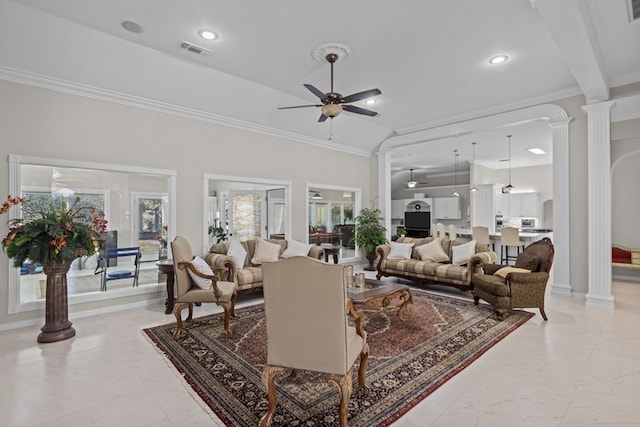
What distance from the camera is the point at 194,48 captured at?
3.82m

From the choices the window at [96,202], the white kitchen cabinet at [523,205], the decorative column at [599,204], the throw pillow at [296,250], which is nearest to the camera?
the window at [96,202]

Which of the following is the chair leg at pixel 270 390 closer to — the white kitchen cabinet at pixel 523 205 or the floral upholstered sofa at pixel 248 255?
the floral upholstered sofa at pixel 248 255

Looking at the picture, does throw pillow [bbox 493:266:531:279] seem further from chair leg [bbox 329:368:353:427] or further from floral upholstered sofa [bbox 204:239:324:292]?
chair leg [bbox 329:368:353:427]

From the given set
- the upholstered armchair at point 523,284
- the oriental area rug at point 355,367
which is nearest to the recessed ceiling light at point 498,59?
the upholstered armchair at point 523,284

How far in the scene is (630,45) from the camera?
3.78 metres

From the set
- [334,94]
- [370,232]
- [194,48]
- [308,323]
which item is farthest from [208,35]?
[370,232]

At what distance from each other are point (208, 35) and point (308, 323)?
324 cm

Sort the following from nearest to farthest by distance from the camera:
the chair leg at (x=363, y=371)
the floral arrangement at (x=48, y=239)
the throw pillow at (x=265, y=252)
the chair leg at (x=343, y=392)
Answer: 1. the chair leg at (x=343, y=392)
2. the chair leg at (x=363, y=371)
3. the floral arrangement at (x=48, y=239)
4. the throw pillow at (x=265, y=252)

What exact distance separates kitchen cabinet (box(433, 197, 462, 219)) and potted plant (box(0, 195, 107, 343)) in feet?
35.7

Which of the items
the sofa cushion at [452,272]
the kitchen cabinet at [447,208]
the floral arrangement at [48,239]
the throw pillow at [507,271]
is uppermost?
the kitchen cabinet at [447,208]

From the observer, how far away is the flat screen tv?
1242cm

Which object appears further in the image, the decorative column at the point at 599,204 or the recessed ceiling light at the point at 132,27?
the decorative column at the point at 599,204

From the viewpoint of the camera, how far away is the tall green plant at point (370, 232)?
7.20 m

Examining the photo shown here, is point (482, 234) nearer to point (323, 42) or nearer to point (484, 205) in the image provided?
point (484, 205)
